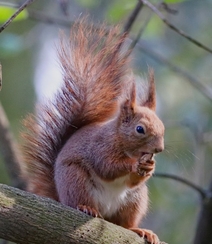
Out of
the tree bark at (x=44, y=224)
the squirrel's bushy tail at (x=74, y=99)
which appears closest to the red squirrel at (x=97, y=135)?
the squirrel's bushy tail at (x=74, y=99)

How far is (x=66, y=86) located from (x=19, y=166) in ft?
2.85

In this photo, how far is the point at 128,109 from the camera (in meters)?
2.74

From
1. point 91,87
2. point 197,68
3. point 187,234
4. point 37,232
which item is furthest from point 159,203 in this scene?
point 37,232

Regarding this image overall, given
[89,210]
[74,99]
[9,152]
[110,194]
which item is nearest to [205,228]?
[110,194]

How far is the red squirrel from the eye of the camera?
259 cm

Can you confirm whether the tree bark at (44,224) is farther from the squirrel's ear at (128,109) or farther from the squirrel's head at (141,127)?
the squirrel's ear at (128,109)

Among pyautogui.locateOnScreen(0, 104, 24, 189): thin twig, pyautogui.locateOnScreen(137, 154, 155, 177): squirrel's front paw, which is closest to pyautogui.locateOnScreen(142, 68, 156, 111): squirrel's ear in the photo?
pyautogui.locateOnScreen(137, 154, 155, 177): squirrel's front paw

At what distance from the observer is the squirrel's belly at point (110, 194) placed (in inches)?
103

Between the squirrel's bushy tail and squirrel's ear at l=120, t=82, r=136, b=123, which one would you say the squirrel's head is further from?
the squirrel's bushy tail

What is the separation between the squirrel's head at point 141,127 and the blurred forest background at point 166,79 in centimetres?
20

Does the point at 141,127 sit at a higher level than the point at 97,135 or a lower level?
higher

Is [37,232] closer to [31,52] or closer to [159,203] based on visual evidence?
[159,203]

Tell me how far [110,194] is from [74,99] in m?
0.50

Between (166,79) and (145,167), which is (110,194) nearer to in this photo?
(145,167)
